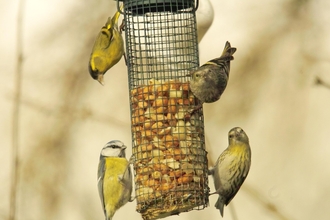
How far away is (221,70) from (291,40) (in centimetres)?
229

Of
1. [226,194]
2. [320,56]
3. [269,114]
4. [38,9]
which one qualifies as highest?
[38,9]

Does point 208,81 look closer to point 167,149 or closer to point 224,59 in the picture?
point 224,59

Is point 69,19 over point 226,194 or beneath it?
over

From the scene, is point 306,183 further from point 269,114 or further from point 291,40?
point 291,40

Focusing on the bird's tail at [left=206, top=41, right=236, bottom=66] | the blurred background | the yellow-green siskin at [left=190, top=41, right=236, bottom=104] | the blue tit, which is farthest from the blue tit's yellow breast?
the blurred background

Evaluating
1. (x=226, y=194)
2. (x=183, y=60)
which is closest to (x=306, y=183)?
(x=226, y=194)

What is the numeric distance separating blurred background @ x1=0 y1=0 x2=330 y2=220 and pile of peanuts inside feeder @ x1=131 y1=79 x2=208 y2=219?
1.99 meters

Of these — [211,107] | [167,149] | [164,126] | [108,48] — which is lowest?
[167,149]

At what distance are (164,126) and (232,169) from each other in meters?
0.78

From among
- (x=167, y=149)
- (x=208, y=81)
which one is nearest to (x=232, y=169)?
(x=167, y=149)

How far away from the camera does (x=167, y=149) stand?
5.62 m

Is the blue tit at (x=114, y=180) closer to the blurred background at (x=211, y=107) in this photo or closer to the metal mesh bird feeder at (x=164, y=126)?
the metal mesh bird feeder at (x=164, y=126)

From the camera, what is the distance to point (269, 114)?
7875mm

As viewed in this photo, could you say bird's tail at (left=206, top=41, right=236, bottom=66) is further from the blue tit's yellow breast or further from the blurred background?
the blurred background
